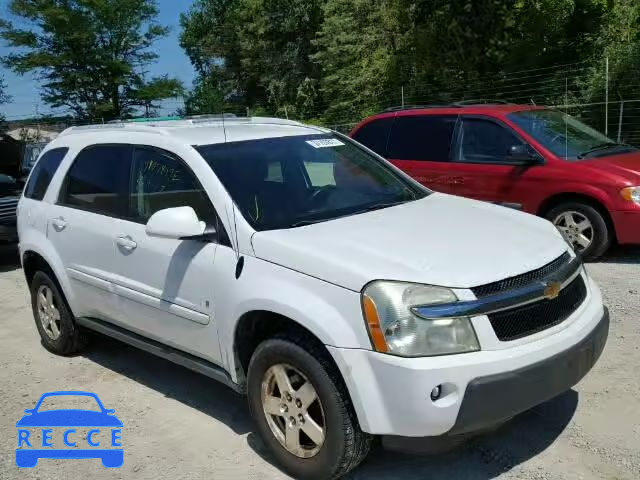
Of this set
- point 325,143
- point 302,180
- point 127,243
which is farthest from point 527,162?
point 127,243

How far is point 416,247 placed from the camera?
3.28 m

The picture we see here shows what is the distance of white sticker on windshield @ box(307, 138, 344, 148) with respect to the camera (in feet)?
15.0

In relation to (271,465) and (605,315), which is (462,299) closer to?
(605,315)

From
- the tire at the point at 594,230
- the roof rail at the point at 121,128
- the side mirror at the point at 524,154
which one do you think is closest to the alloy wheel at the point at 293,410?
the roof rail at the point at 121,128

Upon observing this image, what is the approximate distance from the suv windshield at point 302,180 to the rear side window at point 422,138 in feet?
12.2

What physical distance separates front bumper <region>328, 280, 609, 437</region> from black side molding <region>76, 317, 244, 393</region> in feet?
3.25

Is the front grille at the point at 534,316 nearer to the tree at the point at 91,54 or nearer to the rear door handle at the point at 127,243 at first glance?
the rear door handle at the point at 127,243

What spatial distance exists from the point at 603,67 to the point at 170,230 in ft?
52.3

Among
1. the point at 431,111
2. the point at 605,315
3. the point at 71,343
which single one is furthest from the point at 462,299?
the point at 431,111

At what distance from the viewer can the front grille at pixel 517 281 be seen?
3.01m

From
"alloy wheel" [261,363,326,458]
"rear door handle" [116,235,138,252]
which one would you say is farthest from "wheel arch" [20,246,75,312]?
"alloy wheel" [261,363,326,458]

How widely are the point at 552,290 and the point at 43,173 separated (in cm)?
403

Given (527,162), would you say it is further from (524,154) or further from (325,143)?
(325,143)

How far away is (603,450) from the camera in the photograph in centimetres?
351
